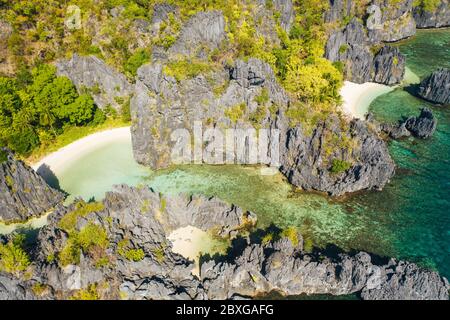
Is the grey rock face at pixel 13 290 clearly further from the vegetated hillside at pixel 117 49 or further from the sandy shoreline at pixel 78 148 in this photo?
the vegetated hillside at pixel 117 49

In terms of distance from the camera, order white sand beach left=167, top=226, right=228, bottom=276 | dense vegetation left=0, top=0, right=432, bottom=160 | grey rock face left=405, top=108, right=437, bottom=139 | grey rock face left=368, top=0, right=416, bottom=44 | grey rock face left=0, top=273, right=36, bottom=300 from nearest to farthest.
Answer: grey rock face left=0, top=273, right=36, bottom=300 → white sand beach left=167, top=226, right=228, bottom=276 → dense vegetation left=0, top=0, right=432, bottom=160 → grey rock face left=405, top=108, right=437, bottom=139 → grey rock face left=368, top=0, right=416, bottom=44

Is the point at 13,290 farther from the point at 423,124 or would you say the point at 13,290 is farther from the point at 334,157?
the point at 423,124

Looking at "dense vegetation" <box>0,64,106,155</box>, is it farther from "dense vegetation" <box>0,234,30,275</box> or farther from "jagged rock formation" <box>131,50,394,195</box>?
"dense vegetation" <box>0,234,30,275</box>

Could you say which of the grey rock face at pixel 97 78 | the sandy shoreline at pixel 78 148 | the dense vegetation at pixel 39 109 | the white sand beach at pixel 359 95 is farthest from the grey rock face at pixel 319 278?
the grey rock face at pixel 97 78

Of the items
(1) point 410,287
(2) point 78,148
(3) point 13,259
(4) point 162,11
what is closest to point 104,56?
(4) point 162,11

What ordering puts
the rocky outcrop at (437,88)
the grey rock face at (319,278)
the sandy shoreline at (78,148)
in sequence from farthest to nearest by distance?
the rocky outcrop at (437,88), the sandy shoreline at (78,148), the grey rock face at (319,278)

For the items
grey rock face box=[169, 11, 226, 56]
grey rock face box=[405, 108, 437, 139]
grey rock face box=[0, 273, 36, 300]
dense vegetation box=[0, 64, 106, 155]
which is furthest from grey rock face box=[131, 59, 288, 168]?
grey rock face box=[0, 273, 36, 300]

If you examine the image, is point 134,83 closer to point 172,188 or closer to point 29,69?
point 29,69
